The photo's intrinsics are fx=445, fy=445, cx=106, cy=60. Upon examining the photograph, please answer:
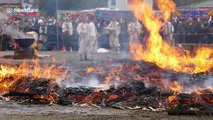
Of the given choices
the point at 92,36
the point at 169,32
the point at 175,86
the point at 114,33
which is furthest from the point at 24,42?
the point at 175,86

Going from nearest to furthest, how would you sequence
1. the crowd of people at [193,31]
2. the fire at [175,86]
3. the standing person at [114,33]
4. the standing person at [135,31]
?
the fire at [175,86], the standing person at [135,31], the standing person at [114,33], the crowd of people at [193,31]

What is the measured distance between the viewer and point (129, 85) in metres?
10.8

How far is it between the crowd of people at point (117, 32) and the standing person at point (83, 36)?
8.89ft

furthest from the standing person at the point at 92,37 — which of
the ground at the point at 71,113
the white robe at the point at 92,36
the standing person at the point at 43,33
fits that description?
the ground at the point at 71,113

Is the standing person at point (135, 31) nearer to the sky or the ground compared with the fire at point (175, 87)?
nearer to the sky

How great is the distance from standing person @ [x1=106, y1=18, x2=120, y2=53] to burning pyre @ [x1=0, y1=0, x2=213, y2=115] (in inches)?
309

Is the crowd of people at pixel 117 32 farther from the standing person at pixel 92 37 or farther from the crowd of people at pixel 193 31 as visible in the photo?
the standing person at pixel 92 37

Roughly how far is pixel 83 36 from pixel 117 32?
13.4ft

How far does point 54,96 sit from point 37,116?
160 centimetres

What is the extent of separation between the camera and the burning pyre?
377 inches

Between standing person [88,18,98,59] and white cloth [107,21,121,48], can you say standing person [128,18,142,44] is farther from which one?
standing person [88,18,98,59]

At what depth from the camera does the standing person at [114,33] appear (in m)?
24.5

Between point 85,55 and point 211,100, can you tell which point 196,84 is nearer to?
point 211,100

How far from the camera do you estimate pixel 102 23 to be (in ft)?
86.1
